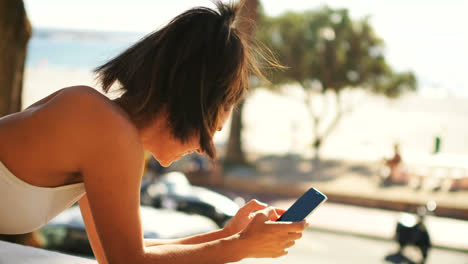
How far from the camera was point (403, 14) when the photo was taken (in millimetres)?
17672

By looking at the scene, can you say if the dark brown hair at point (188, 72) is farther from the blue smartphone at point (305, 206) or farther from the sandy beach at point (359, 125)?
the sandy beach at point (359, 125)

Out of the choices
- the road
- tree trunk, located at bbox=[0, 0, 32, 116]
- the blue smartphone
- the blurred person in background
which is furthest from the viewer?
the blurred person in background

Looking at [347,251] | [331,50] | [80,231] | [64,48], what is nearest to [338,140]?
[331,50]

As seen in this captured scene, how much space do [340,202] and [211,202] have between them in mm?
5140

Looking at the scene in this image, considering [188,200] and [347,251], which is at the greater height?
[188,200]

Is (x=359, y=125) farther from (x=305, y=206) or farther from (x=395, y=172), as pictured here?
(x=305, y=206)

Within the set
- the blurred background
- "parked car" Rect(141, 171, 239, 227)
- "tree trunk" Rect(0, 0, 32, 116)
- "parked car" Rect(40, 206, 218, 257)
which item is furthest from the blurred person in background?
"tree trunk" Rect(0, 0, 32, 116)

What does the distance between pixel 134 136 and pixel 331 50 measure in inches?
536

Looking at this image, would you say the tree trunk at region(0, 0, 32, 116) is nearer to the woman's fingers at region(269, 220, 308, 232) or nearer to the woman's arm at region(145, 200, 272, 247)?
the woman's arm at region(145, 200, 272, 247)

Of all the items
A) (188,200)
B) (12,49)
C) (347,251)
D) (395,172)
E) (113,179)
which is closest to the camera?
(113,179)

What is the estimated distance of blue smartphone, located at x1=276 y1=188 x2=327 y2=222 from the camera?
97 centimetres

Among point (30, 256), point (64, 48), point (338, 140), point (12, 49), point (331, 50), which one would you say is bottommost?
point (338, 140)

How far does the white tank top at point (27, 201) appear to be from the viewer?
0.96m

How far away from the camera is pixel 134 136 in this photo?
0.90m
